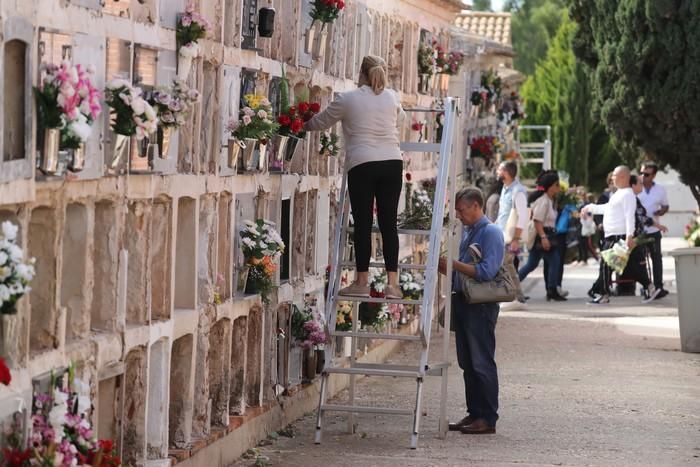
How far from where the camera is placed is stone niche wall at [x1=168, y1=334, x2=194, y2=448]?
26.3ft

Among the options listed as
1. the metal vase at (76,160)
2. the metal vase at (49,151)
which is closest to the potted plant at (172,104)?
the metal vase at (76,160)

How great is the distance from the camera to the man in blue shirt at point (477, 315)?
9.99 metres

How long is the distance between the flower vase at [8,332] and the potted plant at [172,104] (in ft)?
5.55

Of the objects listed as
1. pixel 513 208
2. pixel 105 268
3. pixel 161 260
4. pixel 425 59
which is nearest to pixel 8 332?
pixel 105 268

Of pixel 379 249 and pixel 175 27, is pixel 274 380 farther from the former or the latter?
pixel 379 249

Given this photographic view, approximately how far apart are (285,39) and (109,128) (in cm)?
367

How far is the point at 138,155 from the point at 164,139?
0.23 metres

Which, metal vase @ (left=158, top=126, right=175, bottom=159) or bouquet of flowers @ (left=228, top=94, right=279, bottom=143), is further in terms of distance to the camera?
bouquet of flowers @ (left=228, top=94, right=279, bottom=143)

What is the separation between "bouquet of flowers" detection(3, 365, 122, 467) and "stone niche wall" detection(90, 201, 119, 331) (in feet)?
1.95

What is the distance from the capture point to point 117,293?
686cm

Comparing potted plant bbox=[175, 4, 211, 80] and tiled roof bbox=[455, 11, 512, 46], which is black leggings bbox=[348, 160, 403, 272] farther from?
tiled roof bbox=[455, 11, 512, 46]

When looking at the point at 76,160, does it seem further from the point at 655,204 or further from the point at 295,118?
the point at 655,204

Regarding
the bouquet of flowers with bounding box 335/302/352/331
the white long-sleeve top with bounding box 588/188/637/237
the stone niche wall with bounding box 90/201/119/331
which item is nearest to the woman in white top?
the bouquet of flowers with bounding box 335/302/352/331

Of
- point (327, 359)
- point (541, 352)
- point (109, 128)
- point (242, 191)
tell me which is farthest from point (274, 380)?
point (541, 352)
